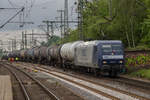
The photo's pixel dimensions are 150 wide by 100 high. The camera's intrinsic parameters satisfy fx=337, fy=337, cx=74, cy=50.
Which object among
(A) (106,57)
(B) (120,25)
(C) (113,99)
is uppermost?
(B) (120,25)

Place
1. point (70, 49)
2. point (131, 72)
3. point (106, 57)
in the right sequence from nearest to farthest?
point (106, 57) → point (131, 72) → point (70, 49)

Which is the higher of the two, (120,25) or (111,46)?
(120,25)

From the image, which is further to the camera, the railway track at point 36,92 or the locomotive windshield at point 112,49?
the locomotive windshield at point 112,49

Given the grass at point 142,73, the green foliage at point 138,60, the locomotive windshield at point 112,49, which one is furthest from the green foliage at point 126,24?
the locomotive windshield at point 112,49

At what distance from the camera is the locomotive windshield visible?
983 inches

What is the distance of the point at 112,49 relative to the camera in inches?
989

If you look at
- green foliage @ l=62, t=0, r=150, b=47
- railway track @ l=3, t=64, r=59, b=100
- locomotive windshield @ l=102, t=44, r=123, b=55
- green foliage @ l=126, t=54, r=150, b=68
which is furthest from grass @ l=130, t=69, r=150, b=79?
green foliage @ l=62, t=0, r=150, b=47

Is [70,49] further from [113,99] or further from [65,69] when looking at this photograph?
[113,99]

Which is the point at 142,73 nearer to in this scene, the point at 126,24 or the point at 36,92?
the point at 36,92

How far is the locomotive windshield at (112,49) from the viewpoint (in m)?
25.0

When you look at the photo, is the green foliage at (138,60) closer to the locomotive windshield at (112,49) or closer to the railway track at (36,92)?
the locomotive windshield at (112,49)

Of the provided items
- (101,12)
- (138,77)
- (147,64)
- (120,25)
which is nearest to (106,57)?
(138,77)

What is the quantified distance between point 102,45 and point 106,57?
100 centimetres

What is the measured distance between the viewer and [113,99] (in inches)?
539
